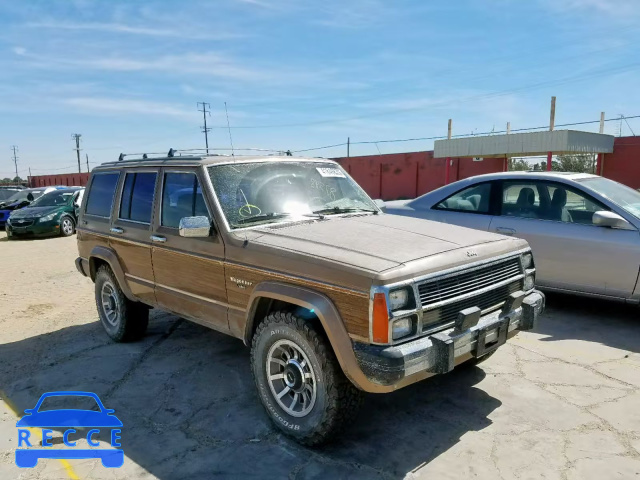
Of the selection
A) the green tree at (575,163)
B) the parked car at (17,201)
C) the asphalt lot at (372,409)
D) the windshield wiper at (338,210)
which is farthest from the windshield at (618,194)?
the green tree at (575,163)

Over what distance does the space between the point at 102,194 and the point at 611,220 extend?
5476 mm

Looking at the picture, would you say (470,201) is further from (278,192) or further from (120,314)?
(120,314)

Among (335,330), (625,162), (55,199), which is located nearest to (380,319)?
(335,330)

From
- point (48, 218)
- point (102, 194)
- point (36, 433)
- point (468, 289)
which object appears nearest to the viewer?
point (468, 289)

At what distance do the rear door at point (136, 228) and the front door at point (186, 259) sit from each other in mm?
160

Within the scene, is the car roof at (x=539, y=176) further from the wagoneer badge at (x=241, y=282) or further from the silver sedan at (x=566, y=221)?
the wagoneer badge at (x=241, y=282)

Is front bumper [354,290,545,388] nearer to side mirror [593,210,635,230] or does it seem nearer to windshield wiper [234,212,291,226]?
windshield wiper [234,212,291,226]

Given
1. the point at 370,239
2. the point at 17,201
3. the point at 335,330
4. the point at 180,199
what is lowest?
the point at 17,201

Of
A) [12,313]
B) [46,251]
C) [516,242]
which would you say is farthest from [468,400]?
[46,251]

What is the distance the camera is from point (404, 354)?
8.79 feet

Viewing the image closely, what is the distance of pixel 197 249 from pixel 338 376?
5.18 ft

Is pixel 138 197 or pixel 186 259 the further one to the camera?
pixel 138 197

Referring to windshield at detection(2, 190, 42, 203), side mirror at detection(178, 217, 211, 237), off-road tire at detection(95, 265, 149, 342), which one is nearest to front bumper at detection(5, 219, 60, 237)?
windshield at detection(2, 190, 42, 203)

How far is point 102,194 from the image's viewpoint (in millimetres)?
5320
